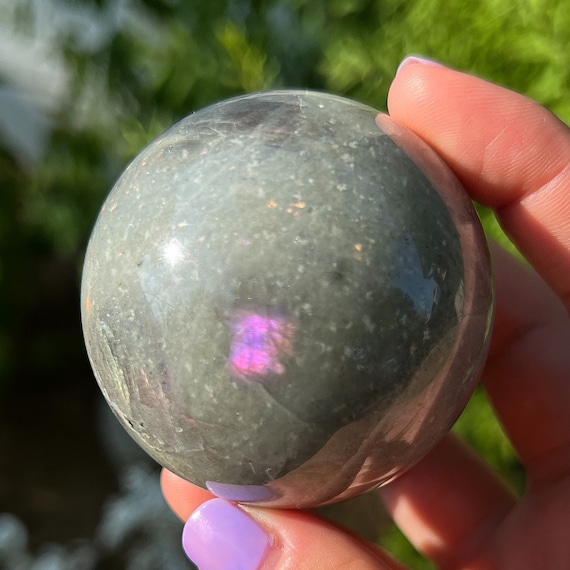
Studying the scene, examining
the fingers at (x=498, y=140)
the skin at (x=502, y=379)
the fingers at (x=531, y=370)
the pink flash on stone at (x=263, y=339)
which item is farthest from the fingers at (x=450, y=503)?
the pink flash on stone at (x=263, y=339)

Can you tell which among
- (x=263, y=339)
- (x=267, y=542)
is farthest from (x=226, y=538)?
(x=263, y=339)

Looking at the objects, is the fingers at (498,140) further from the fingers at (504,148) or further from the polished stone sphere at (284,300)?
the polished stone sphere at (284,300)

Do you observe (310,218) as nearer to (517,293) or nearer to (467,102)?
(467,102)

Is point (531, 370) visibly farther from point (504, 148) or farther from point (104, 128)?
point (104, 128)

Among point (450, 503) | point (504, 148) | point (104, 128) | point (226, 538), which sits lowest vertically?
point (104, 128)

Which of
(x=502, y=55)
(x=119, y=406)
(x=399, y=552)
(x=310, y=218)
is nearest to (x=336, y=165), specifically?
(x=310, y=218)

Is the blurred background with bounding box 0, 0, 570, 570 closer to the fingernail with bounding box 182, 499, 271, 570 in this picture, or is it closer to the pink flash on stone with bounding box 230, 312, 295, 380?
the fingernail with bounding box 182, 499, 271, 570
